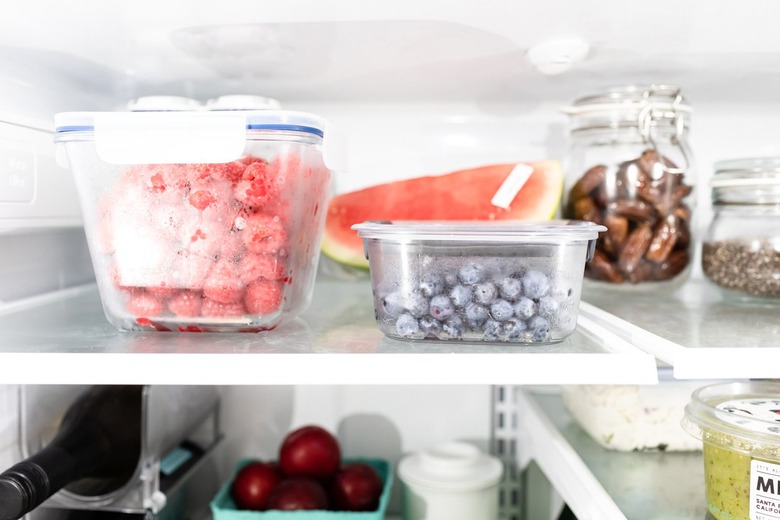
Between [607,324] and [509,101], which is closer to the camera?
[607,324]

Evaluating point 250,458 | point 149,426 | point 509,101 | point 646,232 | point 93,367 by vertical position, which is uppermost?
point 509,101

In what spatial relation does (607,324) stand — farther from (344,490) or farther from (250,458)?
(250,458)

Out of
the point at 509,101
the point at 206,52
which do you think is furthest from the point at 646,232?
the point at 206,52

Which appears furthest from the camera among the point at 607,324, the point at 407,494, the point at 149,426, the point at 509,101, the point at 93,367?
the point at 509,101

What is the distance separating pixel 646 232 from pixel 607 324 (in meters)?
0.20

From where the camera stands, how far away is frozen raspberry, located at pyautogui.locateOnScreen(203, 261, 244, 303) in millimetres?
640

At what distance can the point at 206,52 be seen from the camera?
0.81 metres

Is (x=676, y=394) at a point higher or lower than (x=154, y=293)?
lower

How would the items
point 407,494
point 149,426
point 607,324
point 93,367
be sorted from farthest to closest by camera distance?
point 407,494
point 149,426
point 607,324
point 93,367

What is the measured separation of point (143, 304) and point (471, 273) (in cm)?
32

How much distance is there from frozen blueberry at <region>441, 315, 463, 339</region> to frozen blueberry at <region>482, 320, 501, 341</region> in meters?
0.02

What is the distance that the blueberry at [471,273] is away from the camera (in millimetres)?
609

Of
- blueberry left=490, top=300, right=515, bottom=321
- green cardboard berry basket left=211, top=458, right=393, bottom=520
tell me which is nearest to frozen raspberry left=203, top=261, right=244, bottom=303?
blueberry left=490, top=300, right=515, bottom=321

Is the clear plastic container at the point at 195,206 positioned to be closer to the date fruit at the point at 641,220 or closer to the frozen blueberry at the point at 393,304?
the frozen blueberry at the point at 393,304
